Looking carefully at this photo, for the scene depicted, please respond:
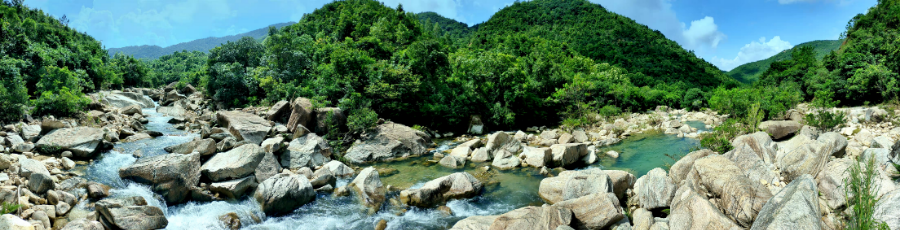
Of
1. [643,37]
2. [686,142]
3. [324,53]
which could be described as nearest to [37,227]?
[324,53]

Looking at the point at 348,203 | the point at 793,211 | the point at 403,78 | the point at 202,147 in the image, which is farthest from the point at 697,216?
the point at 403,78

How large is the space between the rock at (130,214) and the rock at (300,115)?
962 cm

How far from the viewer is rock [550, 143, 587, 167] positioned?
52.6ft

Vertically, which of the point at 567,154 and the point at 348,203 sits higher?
the point at 567,154

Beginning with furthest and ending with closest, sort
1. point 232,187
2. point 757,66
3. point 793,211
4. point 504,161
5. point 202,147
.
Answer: point 757,66 < point 504,161 < point 202,147 < point 232,187 < point 793,211

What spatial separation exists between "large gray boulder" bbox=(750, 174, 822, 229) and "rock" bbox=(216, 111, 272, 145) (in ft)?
57.2

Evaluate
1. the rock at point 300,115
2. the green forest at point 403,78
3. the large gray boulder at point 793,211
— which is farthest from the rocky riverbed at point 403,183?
the green forest at point 403,78

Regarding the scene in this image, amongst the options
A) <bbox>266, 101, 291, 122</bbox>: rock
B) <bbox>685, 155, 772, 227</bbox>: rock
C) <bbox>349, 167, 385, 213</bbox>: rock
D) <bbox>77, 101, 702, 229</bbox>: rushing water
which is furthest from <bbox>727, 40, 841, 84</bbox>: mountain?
<bbox>349, 167, 385, 213</bbox>: rock

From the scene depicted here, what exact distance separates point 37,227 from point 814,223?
47.8 ft

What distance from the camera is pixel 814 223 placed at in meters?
5.39

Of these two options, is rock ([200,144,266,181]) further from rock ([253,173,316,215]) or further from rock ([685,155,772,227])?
rock ([685,155,772,227])

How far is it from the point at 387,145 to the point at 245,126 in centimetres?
668

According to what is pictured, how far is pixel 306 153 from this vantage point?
1588 cm

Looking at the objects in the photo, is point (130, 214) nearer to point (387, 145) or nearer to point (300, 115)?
point (300, 115)
